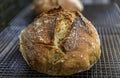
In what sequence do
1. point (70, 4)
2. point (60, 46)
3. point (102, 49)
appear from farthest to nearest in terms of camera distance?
point (70, 4), point (102, 49), point (60, 46)

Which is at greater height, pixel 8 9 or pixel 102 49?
pixel 8 9

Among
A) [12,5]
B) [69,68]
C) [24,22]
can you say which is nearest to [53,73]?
[69,68]

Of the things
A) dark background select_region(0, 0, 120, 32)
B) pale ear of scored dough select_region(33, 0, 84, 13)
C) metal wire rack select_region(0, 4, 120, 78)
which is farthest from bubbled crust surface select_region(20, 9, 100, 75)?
pale ear of scored dough select_region(33, 0, 84, 13)

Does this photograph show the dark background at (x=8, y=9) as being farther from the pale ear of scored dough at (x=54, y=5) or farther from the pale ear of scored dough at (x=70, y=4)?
the pale ear of scored dough at (x=70, y=4)

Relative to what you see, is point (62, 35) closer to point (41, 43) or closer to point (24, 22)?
point (41, 43)

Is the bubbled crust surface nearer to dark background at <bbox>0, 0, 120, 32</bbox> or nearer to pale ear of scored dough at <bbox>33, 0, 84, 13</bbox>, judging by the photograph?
dark background at <bbox>0, 0, 120, 32</bbox>

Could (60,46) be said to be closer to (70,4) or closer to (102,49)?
(102,49)

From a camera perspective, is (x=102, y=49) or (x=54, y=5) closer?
(x=102, y=49)

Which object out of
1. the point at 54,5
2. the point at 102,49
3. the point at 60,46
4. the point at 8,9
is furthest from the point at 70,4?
the point at 60,46
